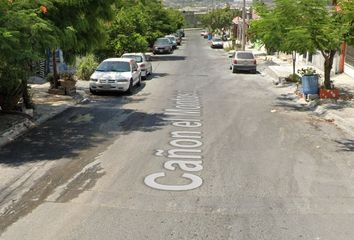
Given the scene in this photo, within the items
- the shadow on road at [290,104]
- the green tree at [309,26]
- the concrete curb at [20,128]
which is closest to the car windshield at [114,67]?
the concrete curb at [20,128]

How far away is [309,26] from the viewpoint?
717 inches

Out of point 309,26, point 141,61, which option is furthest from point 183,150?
point 141,61

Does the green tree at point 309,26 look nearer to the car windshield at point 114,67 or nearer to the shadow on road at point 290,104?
the shadow on road at point 290,104

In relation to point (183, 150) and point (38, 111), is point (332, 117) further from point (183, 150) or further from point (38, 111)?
point (38, 111)

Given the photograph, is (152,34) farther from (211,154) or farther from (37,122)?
(211,154)

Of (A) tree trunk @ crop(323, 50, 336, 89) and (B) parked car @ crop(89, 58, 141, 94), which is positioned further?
(B) parked car @ crop(89, 58, 141, 94)

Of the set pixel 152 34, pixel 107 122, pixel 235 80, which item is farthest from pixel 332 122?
pixel 152 34

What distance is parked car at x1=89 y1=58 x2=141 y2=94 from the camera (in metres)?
21.2

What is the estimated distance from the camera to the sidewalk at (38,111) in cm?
1302

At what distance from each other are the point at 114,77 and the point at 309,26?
848cm

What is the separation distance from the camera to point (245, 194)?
8516mm

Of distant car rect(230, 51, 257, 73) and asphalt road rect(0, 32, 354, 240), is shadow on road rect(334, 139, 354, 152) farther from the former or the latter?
distant car rect(230, 51, 257, 73)

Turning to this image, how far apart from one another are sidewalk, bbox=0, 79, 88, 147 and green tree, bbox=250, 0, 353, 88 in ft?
28.0

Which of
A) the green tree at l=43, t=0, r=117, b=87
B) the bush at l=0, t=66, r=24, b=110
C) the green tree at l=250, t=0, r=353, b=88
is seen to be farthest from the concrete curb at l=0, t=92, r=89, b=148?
the green tree at l=250, t=0, r=353, b=88
